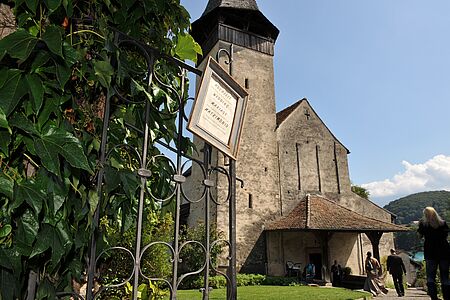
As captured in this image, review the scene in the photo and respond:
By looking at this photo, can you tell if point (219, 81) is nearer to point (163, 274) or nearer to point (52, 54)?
point (52, 54)

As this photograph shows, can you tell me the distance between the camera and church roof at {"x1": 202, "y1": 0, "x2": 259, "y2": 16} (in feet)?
66.8

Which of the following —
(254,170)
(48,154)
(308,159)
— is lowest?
(48,154)

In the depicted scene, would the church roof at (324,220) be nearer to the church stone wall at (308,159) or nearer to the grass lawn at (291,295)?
the church stone wall at (308,159)

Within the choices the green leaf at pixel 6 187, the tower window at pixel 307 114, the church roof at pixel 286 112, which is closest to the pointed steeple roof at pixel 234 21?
the church roof at pixel 286 112

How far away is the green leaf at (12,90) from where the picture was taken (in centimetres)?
105

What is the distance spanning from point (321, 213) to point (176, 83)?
17.6 metres

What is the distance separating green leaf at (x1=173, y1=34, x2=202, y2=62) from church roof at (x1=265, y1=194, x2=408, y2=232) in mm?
15650

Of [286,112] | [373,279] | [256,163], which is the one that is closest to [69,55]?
[373,279]

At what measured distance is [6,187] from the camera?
100 cm

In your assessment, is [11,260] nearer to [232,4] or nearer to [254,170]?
[254,170]

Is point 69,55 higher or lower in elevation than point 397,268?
higher

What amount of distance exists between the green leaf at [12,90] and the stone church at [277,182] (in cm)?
1637

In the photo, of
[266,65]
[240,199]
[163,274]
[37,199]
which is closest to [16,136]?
[37,199]

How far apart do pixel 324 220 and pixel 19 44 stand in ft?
60.1
